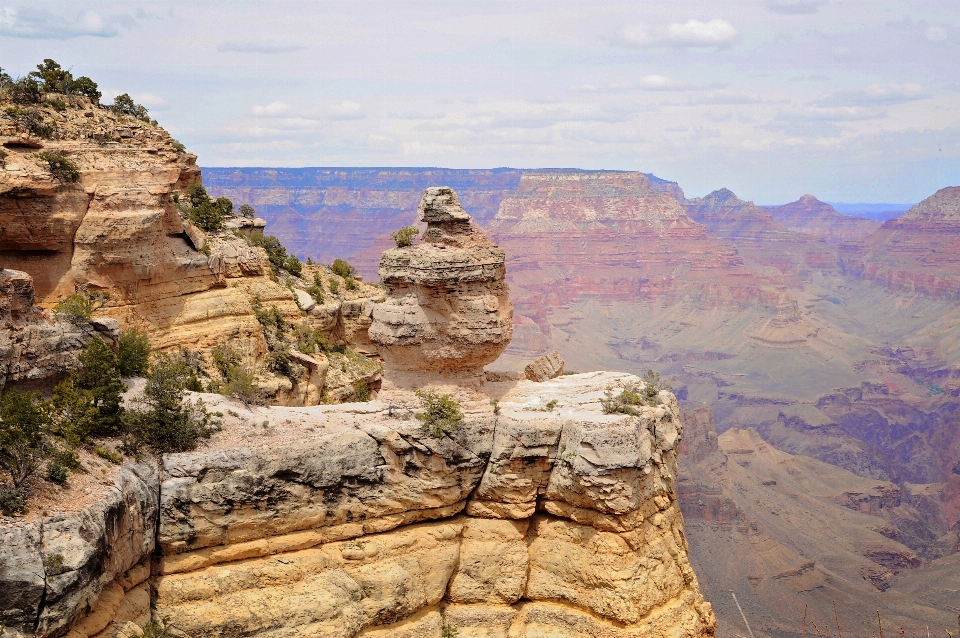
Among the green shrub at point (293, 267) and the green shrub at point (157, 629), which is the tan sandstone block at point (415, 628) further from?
the green shrub at point (293, 267)

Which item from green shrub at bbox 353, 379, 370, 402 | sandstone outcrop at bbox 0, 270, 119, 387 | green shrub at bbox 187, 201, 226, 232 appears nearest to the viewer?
sandstone outcrop at bbox 0, 270, 119, 387

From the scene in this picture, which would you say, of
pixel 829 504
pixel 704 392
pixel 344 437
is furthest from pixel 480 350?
pixel 704 392

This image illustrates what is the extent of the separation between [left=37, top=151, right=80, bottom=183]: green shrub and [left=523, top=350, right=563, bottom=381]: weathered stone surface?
1620cm

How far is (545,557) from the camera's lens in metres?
26.5

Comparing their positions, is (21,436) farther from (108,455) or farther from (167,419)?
(167,419)

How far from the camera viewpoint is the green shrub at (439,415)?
26.5 m

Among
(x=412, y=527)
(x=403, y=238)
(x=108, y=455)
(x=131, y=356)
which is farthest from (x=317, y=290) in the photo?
(x=108, y=455)

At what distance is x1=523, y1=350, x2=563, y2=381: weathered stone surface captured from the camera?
32.3m

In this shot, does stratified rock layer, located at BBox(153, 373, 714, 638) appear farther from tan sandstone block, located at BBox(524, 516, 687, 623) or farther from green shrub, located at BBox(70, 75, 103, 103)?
green shrub, located at BBox(70, 75, 103, 103)

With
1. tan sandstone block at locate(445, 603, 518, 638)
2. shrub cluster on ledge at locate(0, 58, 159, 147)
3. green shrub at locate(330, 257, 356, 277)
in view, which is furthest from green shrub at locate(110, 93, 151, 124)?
tan sandstone block at locate(445, 603, 518, 638)

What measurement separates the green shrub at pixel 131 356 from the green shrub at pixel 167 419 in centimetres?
117

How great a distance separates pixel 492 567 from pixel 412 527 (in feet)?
8.17

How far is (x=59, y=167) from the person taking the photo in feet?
101

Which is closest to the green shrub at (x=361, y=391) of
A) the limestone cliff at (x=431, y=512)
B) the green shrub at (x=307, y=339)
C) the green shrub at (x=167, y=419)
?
the green shrub at (x=307, y=339)
